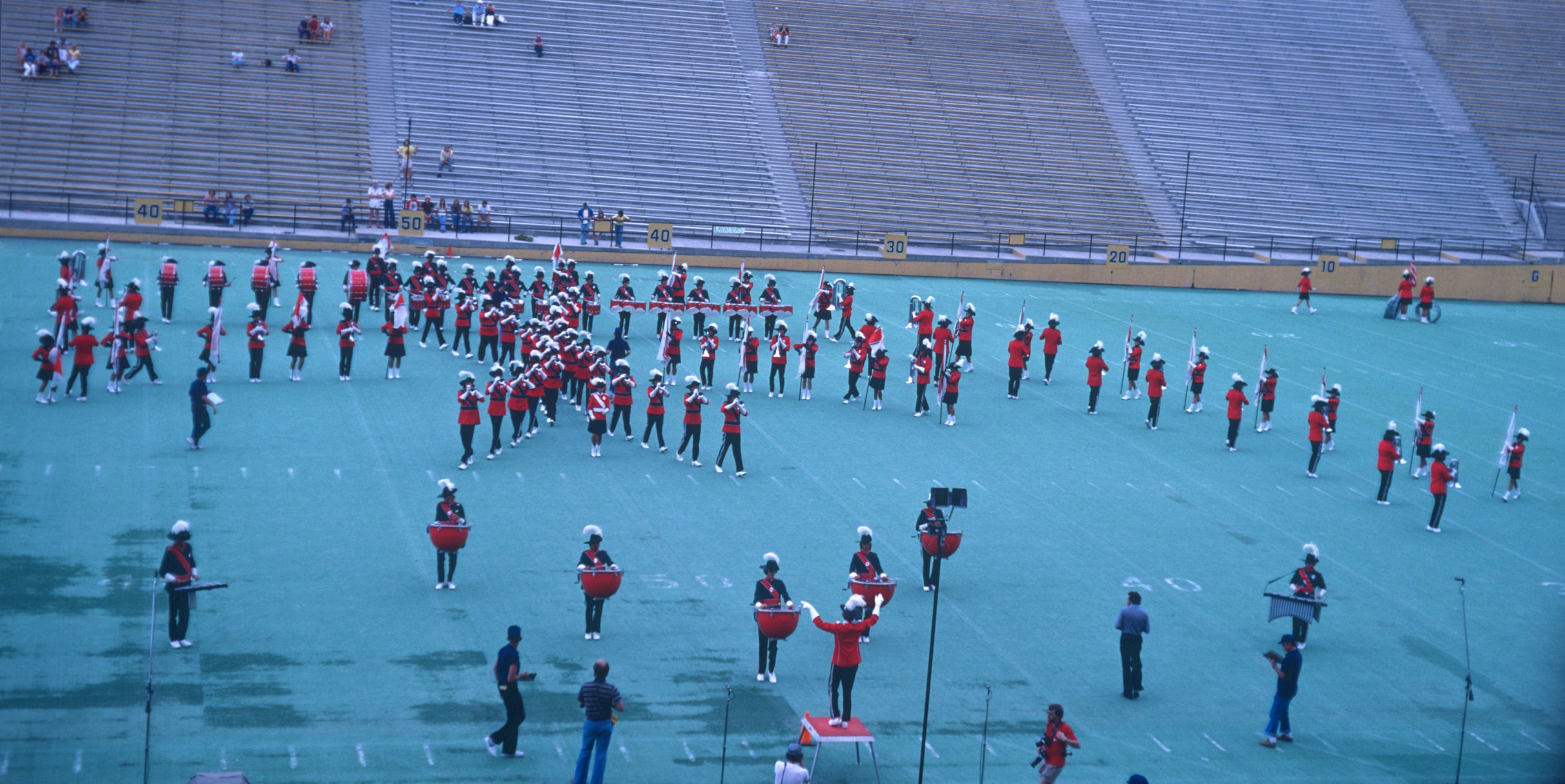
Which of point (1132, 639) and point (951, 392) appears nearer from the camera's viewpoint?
point (1132, 639)

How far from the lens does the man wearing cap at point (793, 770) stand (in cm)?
1187

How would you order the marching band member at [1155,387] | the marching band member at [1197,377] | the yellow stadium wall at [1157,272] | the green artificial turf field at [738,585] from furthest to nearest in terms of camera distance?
the yellow stadium wall at [1157,272] → the marching band member at [1197,377] → the marching band member at [1155,387] → the green artificial turf field at [738,585]

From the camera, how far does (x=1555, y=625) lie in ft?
59.6

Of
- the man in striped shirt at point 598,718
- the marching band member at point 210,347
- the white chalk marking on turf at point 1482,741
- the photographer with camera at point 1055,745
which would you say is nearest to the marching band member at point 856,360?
the marching band member at point 210,347

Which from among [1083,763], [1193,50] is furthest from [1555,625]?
[1193,50]

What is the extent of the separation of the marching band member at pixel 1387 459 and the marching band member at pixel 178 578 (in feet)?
55.3

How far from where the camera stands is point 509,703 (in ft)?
43.4

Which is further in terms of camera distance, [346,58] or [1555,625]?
[346,58]

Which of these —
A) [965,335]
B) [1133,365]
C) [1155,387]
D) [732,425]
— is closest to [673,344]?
[732,425]

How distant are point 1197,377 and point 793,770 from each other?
61.2ft

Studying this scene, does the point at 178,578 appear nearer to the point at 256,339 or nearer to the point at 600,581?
the point at 600,581

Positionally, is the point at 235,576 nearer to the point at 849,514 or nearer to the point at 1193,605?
the point at 849,514

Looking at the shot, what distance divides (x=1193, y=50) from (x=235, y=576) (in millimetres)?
51901

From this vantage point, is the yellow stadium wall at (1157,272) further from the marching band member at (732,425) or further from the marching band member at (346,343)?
the marching band member at (732,425)
